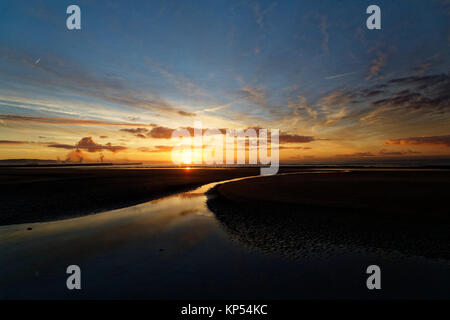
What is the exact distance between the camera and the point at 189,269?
772 centimetres

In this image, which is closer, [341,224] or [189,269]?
[189,269]

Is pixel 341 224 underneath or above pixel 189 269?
above

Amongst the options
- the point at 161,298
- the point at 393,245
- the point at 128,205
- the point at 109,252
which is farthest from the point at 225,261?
the point at 128,205

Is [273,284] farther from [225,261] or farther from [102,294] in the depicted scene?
[102,294]

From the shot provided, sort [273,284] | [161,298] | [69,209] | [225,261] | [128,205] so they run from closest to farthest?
[161,298], [273,284], [225,261], [69,209], [128,205]

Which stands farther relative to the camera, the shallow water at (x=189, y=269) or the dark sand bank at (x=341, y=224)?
the dark sand bank at (x=341, y=224)

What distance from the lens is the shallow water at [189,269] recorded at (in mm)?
6316

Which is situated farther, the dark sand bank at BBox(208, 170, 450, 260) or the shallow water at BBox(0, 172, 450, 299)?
the dark sand bank at BBox(208, 170, 450, 260)

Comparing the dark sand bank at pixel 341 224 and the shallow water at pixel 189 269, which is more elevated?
the dark sand bank at pixel 341 224

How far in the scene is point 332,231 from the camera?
36.0ft

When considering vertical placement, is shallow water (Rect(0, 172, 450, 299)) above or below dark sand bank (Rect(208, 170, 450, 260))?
below

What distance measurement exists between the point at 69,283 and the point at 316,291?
26.3 feet

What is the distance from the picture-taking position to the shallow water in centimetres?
632
